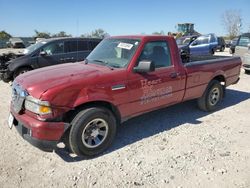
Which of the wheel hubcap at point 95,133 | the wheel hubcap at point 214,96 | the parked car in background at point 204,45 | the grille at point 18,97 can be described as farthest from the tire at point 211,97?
the parked car in background at point 204,45

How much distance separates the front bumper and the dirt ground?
1.29ft

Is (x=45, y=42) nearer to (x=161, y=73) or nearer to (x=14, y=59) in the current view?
(x=14, y=59)

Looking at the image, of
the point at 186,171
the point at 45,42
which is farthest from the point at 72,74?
the point at 45,42

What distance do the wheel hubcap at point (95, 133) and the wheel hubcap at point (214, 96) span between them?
313cm

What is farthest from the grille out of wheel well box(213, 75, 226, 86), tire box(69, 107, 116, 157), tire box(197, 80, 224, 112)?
wheel well box(213, 75, 226, 86)

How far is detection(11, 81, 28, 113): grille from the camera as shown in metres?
3.67

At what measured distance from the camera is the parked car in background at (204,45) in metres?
17.7

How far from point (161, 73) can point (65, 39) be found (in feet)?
19.6

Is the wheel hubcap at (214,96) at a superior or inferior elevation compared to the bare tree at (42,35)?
inferior

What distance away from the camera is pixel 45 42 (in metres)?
9.23

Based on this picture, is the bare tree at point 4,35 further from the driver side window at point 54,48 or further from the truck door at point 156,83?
the truck door at point 156,83

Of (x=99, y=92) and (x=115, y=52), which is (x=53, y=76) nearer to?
(x=99, y=92)

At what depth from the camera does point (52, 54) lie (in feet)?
30.0

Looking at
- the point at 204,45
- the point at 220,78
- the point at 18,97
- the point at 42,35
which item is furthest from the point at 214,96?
the point at 42,35
